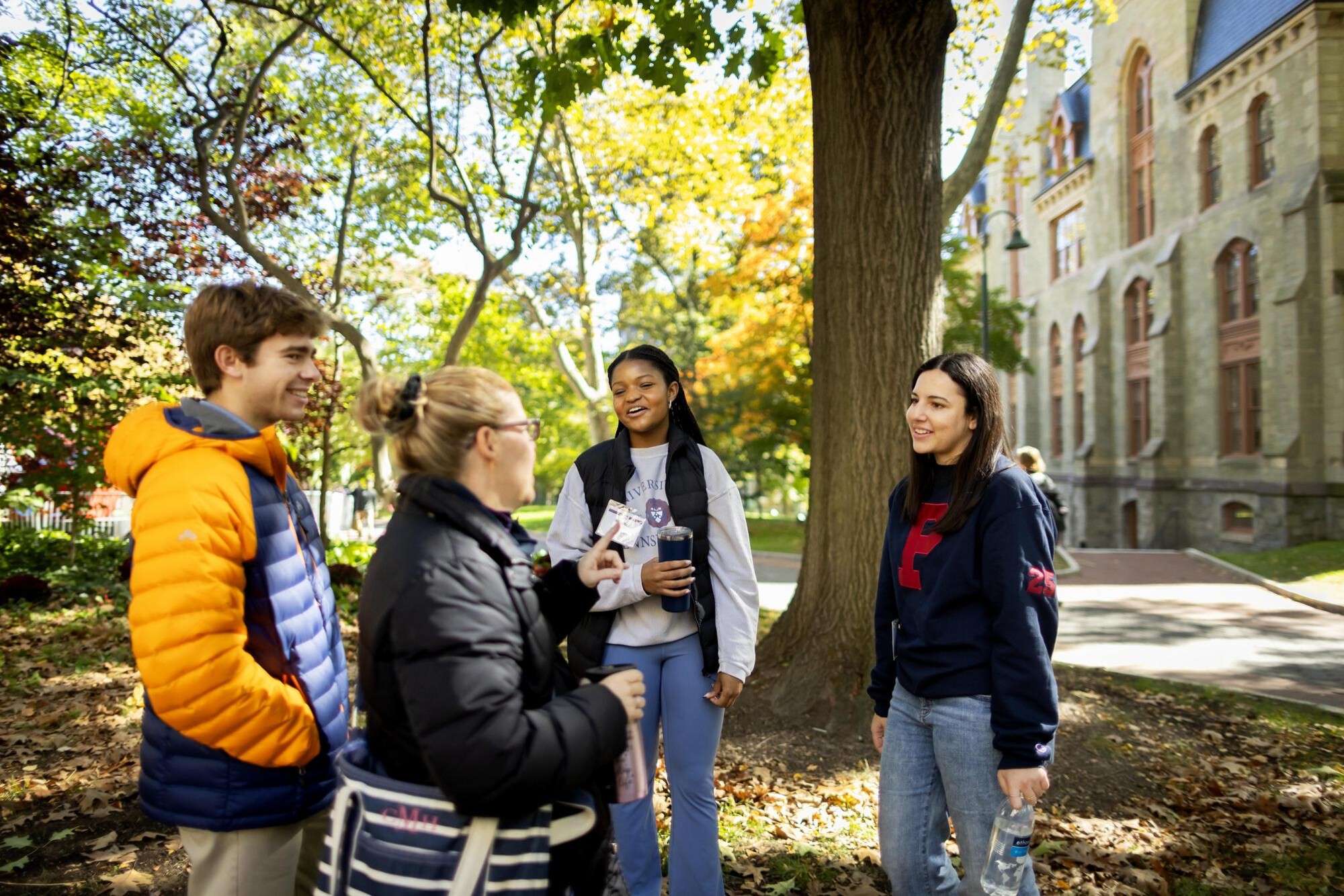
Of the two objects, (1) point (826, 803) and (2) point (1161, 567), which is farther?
(2) point (1161, 567)

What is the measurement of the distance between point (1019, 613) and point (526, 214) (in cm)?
1131

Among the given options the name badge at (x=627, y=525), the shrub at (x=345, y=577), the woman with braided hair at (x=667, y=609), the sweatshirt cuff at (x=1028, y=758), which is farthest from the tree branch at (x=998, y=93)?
the shrub at (x=345, y=577)

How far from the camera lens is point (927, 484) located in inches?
120

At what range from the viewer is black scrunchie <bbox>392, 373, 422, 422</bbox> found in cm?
193

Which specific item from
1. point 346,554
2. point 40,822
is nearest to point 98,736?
point 40,822

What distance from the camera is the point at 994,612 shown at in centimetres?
272

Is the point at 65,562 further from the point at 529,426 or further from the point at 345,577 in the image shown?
the point at 529,426

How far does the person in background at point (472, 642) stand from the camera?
173cm

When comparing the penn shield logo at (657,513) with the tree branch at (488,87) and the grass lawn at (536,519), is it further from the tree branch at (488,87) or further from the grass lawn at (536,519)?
the grass lawn at (536,519)

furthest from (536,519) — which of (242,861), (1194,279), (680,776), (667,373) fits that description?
(242,861)

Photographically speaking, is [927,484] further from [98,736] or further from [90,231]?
[90,231]

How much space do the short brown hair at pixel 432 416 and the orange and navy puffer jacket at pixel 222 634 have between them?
489 mm

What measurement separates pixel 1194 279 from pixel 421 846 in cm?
2926

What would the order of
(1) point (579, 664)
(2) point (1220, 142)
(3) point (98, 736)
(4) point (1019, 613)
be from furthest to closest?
(2) point (1220, 142), (3) point (98, 736), (1) point (579, 664), (4) point (1019, 613)
